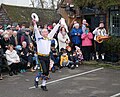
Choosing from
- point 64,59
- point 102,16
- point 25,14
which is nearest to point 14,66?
point 64,59

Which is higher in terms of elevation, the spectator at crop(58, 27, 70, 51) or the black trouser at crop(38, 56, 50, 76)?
the spectator at crop(58, 27, 70, 51)

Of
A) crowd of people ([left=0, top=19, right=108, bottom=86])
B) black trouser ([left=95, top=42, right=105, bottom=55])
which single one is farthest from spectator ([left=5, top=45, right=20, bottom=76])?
black trouser ([left=95, top=42, right=105, bottom=55])

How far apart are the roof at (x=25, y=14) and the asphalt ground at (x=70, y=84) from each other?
621 inches

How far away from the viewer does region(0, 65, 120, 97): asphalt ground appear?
8.80 m

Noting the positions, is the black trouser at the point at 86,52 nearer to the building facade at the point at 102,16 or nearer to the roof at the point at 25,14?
the building facade at the point at 102,16

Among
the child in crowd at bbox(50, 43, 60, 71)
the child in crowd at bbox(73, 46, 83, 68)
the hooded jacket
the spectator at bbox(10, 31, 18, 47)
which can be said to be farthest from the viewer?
the child in crowd at bbox(73, 46, 83, 68)

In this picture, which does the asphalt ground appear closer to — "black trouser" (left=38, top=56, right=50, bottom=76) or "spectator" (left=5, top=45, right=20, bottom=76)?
"spectator" (left=5, top=45, right=20, bottom=76)

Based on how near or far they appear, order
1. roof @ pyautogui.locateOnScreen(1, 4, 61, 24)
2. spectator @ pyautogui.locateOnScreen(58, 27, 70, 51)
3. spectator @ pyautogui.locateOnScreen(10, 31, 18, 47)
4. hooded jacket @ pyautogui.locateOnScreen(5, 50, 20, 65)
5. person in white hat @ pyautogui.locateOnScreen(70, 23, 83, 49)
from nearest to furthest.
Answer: hooded jacket @ pyautogui.locateOnScreen(5, 50, 20, 65), spectator @ pyautogui.locateOnScreen(10, 31, 18, 47), spectator @ pyautogui.locateOnScreen(58, 27, 70, 51), person in white hat @ pyautogui.locateOnScreen(70, 23, 83, 49), roof @ pyautogui.locateOnScreen(1, 4, 61, 24)

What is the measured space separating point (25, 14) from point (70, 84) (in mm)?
20072

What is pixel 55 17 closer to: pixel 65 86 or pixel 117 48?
pixel 117 48

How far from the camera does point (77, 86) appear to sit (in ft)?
31.7

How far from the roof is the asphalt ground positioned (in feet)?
51.8

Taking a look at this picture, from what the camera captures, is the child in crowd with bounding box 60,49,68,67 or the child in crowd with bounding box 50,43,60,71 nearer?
the child in crowd with bounding box 50,43,60,71

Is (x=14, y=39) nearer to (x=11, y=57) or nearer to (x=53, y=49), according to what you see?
(x=11, y=57)
